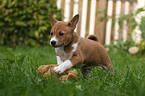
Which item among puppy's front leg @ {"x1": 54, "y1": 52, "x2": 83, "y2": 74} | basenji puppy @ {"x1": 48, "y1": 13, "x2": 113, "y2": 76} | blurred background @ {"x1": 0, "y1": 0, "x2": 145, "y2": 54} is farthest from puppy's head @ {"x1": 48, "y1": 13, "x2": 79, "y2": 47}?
blurred background @ {"x1": 0, "y1": 0, "x2": 145, "y2": 54}

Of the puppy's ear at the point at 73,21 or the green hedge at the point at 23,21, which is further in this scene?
the green hedge at the point at 23,21

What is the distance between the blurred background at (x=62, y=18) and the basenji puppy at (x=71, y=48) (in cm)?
316

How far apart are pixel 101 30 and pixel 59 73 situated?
4.27 metres

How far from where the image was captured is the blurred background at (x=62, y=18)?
509 centimetres

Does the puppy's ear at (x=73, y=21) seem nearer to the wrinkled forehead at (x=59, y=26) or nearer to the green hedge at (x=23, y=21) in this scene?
the wrinkled forehead at (x=59, y=26)

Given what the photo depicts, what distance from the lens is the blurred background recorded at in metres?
5.09

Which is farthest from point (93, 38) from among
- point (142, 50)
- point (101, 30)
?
point (101, 30)

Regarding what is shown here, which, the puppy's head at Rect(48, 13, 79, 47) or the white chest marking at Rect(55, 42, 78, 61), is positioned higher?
the puppy's head at Rect(48, 13, 79, 47)

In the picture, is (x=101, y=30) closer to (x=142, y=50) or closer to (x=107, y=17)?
(x=107, y=17)

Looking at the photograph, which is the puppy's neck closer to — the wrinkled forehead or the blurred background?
the wrinkled forehead

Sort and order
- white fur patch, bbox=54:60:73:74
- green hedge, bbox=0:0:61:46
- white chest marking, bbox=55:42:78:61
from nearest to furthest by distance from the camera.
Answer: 1. white fur patch, bbox=54:60:73:74
2. white chest marking, bbox=55:42:78:61
3. green hedge, bbox=0:0:61:46

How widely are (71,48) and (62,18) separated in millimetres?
3926

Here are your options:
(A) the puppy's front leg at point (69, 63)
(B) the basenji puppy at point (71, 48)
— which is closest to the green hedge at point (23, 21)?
(B) the basenji puppy at point (71, 48)

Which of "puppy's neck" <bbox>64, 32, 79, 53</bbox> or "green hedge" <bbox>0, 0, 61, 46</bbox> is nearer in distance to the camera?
"puppy's neck" <bbox>64, 32, 79, 53</bbox>
